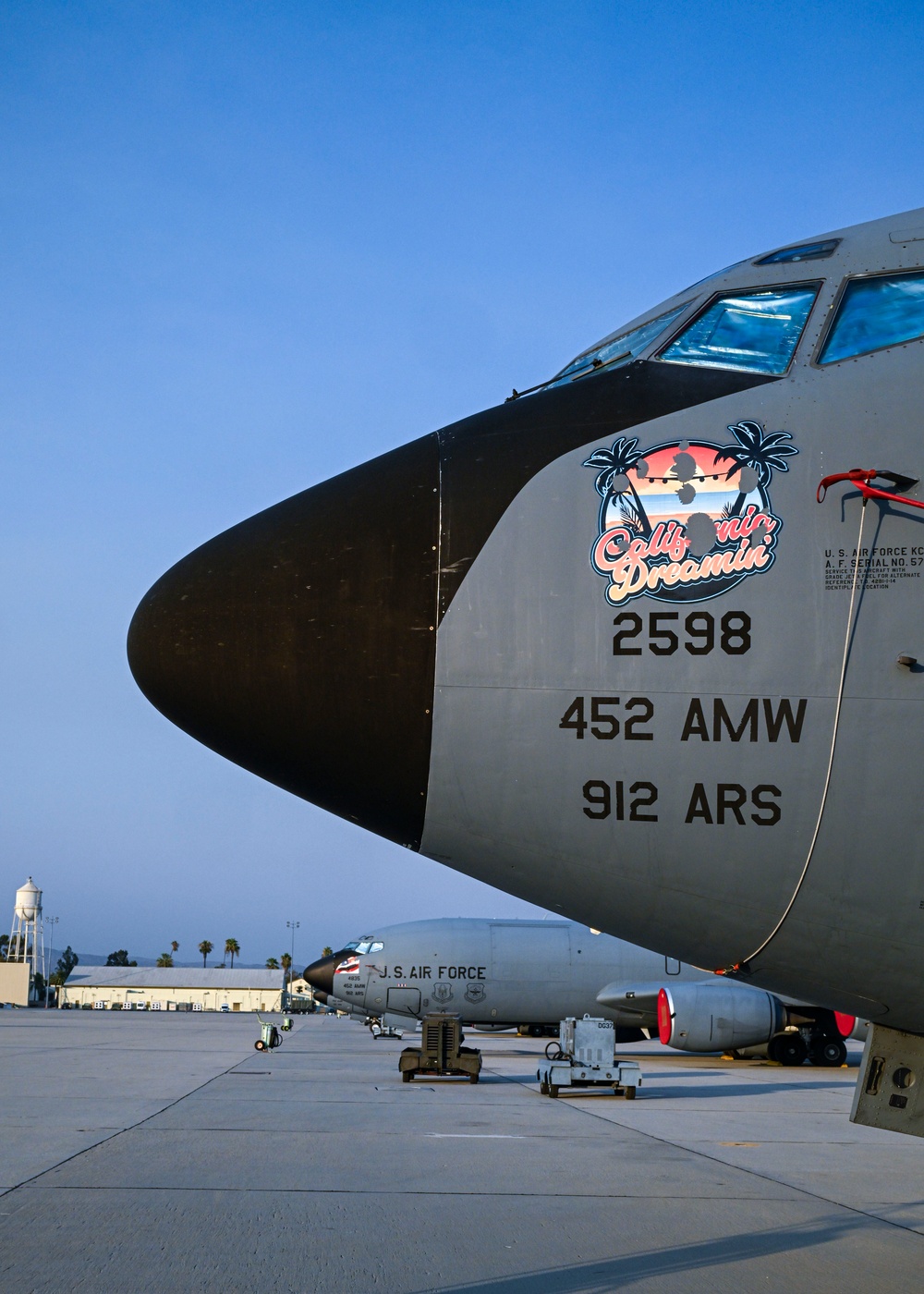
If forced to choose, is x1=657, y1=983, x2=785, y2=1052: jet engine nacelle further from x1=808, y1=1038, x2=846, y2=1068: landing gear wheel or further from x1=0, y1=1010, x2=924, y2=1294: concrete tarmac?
x1=0, y1=1010, x2=924, y2=1294: concrete tarmac

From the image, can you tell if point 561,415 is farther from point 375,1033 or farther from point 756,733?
point 375,1033

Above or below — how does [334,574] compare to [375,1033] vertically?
above

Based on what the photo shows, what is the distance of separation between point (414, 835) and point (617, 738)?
Answer: 936 millimetres

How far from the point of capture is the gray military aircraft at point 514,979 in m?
29.8

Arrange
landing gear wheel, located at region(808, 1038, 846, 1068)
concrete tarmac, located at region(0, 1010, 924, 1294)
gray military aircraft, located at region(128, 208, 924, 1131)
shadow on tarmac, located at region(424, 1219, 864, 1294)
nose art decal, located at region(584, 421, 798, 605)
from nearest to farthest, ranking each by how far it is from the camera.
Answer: gray military aircraft, located at region(128, 208, 924, 1131), nose art decal, located at region(584, 421, 798, 605), shadow on tarmac, located at region(424, 1219, 864, 1294), concrete tarmac, located at region(0, 1010, 924, 1294), landing gear wheel, located at region(808, 1038, 846, 1068)

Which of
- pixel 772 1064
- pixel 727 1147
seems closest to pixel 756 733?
pixel 727 1147

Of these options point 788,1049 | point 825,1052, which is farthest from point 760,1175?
point 825,1052

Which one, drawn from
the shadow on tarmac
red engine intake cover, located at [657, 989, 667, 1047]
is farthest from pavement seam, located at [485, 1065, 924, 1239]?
red engine intake cover, located at [657, 989, 667, 1047]

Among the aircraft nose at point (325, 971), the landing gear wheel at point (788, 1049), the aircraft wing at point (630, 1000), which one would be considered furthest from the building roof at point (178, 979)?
the landing gear wheel at point (788, 1049)

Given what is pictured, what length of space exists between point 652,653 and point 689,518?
57cm

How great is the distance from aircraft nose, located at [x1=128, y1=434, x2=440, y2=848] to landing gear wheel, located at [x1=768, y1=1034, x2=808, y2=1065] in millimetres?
28195

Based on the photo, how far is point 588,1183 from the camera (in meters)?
10.2

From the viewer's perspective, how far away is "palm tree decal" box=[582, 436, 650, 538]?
446 centimetres

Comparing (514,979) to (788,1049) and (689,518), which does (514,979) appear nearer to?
(788,1049)
